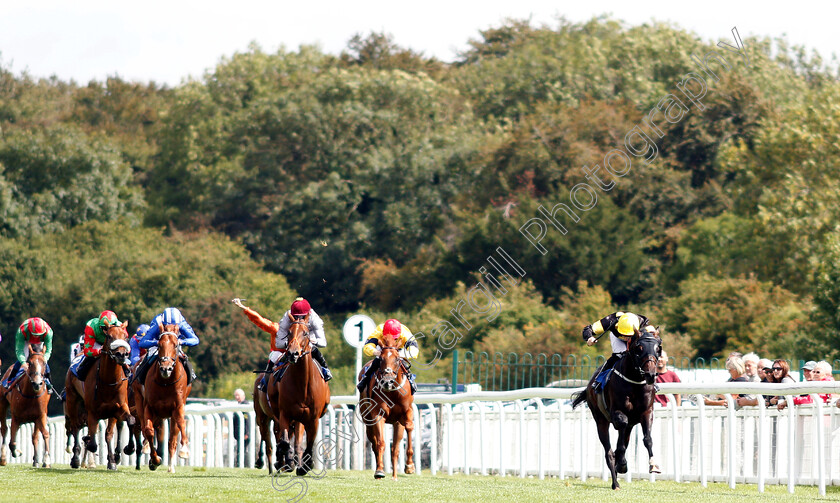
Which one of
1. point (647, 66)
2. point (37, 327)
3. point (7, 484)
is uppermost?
point (647, 66)

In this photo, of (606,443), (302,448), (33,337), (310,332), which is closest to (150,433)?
(302,448)

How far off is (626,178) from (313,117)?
13.9m

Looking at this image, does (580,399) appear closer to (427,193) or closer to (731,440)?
(731,440)

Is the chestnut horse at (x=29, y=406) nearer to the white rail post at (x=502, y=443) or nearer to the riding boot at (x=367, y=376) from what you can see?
the riding boot at (x=367, y=376)

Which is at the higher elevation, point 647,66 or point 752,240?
point 647,66

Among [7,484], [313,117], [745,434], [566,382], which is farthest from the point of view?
[313,117]

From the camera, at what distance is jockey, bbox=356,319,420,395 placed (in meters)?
14.5

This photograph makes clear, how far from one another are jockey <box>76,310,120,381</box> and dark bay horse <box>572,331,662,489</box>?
5.60 metres

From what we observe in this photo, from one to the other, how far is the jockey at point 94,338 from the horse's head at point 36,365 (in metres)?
1.35

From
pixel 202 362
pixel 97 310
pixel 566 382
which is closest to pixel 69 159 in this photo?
pixel 97 310

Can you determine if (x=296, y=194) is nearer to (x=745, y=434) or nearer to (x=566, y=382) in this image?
(x=566, y=382)

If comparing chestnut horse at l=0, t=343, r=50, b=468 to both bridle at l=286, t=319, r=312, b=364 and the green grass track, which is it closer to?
the green grass track

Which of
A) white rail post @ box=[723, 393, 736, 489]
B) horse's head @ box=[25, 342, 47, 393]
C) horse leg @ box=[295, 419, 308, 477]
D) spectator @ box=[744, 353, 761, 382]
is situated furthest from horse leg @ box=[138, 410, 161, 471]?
spectator @ box=[744, 353, 761, 382]

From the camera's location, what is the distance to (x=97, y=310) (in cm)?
5288
